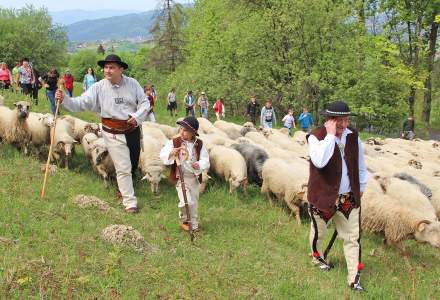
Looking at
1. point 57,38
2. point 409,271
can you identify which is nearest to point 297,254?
point 409,271

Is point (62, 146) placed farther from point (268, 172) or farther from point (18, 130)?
point (268, 172)

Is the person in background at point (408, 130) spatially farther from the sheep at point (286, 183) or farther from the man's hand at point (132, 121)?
the man's hand at point (132, 121)

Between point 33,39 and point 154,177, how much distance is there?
64.2 m

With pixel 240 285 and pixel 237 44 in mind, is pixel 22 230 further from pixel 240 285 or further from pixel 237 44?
pixel 237 44

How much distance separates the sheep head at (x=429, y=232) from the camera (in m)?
7.56

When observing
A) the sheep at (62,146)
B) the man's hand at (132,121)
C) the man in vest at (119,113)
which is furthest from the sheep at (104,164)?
the man's hand at (132,121)

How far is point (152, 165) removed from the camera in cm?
922

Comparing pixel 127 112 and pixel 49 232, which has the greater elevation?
pixel 127 112

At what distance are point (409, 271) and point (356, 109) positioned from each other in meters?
21.9

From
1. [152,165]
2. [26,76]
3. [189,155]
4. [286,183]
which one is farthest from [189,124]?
[26,76]

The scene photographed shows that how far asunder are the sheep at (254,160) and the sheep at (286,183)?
445 mm

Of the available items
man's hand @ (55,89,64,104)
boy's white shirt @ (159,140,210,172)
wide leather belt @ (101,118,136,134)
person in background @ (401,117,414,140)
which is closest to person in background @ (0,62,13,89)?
wide leather belt @ (101,118,136,134)

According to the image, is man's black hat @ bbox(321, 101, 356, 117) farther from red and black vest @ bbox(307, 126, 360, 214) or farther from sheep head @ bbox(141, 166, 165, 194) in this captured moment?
sheep head @ bbox(141, 166, 165, 194)

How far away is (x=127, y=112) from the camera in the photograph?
783cm
